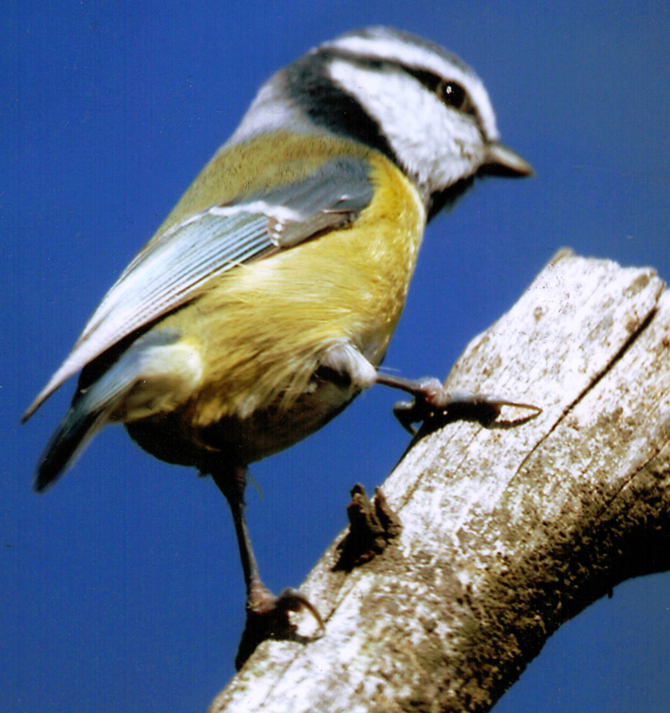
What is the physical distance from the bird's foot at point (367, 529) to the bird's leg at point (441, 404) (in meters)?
0.34

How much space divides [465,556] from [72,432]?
2.53ft

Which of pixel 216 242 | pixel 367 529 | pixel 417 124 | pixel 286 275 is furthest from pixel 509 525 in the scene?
pixel 417 124

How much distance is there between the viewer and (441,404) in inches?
65.8

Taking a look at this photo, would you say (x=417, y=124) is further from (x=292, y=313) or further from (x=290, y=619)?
(x=290, y=619)

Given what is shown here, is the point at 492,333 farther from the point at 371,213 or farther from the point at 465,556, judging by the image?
the point at 465,556

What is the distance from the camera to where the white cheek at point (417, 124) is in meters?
2.11

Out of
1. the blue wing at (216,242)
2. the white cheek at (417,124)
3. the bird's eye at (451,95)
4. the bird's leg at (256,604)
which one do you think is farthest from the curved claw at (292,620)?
the bird's eye at (451,95)

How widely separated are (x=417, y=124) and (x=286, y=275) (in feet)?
2.31

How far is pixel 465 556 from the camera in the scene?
1372 millimetres

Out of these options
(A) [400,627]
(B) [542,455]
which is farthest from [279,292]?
(A) [400,627]

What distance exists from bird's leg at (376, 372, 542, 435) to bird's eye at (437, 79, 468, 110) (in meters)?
0.85

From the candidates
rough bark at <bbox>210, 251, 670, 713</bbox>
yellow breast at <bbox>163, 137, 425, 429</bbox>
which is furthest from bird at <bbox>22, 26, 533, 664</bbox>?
rough bark at <bbox>210, 251, 670, 713</bbox>

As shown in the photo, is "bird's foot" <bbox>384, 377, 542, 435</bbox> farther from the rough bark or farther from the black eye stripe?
the black eye stripe

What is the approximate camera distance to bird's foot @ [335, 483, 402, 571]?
Result: 1.35m
